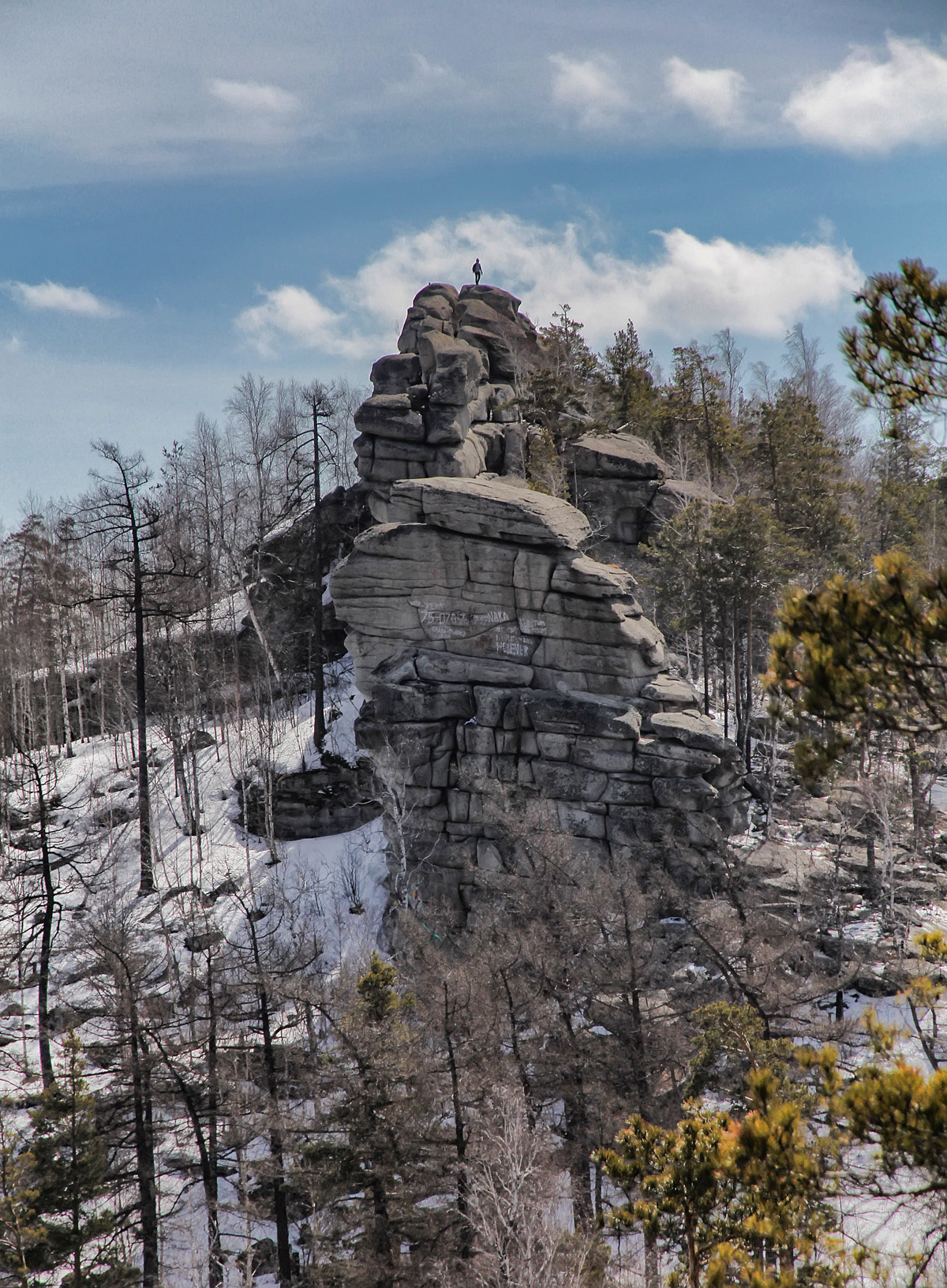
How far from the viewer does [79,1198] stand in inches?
509

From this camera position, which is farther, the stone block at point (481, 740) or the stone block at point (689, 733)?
the stone block at point (481, 740)

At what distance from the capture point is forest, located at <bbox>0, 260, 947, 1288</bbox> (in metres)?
5.64

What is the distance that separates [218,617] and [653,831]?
1947cm

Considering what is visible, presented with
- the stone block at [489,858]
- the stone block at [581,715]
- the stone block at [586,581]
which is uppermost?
the stone block at [586,581]

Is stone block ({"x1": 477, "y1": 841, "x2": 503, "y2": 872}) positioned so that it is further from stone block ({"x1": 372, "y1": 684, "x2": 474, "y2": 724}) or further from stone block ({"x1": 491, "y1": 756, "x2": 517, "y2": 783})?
stone block ({"x1": 372, "y1": 684, "x2": 474, "y2": 724})

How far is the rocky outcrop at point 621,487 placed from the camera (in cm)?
3303

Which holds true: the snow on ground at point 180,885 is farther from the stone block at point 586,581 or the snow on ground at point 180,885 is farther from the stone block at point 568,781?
the stone block at point 586,581

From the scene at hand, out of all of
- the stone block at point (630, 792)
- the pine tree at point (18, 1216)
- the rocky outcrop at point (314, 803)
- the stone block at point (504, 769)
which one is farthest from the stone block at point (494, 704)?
the pine tree at point (18, 1216)

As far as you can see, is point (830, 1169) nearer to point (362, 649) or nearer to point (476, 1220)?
point (476, 1220)

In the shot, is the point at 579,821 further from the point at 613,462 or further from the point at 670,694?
the point at 613,462

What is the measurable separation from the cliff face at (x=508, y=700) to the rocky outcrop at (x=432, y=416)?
6.54 feet

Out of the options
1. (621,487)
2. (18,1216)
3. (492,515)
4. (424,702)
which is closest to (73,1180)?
(18,1216)

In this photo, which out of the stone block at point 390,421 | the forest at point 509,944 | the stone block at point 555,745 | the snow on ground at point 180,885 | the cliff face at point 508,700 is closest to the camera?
the forest at point 509,944

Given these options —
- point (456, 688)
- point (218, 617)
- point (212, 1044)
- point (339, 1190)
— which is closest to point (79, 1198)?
point (212, 1044)
